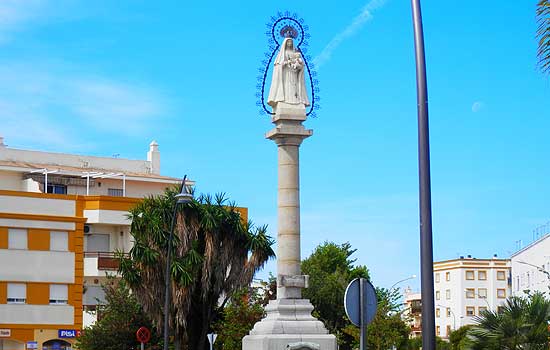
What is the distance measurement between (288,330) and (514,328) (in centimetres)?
753

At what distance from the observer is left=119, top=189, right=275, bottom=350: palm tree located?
47375 mm

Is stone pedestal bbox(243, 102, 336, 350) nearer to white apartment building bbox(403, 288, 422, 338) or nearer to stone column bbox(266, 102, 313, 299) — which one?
stone column bbox(266, 102, 313, 299)

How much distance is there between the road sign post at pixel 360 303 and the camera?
12422 millimetres

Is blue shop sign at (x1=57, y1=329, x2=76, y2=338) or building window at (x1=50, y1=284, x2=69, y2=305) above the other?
building window at (x1=50, y1=284, x2=69, y2=305)

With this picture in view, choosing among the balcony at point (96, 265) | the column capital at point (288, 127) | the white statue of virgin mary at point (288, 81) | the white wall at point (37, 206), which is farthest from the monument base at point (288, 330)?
the balcony at point (96, 265)

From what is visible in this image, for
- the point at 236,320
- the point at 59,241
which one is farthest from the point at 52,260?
the point at 236,320

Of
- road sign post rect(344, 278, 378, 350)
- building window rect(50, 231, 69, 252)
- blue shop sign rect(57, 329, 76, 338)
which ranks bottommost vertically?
blue shop sign rect(57, 329, 76, 338)

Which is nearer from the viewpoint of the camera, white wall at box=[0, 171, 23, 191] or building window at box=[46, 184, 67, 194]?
white wall at box=[0, 171, 23, 191]

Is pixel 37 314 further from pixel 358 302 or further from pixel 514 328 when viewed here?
pixel 358 302

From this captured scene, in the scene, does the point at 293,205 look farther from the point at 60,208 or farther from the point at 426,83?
the point at 60,208

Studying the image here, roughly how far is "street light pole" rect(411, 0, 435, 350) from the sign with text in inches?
1950

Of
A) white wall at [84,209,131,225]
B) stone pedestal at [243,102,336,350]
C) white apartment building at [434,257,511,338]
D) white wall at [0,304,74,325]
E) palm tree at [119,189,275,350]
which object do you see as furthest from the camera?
white apartment building at [434,257,511,338]

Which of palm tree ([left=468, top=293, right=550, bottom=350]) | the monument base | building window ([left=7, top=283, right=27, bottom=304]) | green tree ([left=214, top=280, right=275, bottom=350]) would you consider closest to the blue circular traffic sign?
palm tree ([left=468, top=293, right=550, bottom=350])

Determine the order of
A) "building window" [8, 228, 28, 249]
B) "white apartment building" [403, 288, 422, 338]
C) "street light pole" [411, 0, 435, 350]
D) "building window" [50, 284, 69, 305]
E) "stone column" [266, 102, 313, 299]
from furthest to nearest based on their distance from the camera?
1. "white apartment building" [403, 288, 422, 338]
2. "building window" [50, 284, 69, 305]
3. "building window" [8, 228, 28, 249]
4. "stone column" [266, 102, 313, 299]
5. "street light pole" [411, 0, 435, 350]
